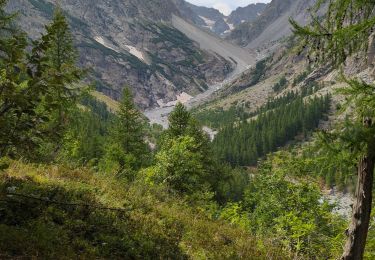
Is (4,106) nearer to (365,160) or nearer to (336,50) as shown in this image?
(336,50)

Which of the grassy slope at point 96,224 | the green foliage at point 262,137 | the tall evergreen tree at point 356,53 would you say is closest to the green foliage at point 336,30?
the tall evergreen tree at point 356,53

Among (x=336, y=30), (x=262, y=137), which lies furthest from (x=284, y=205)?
(x=262, y=137)

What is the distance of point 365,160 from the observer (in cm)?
853

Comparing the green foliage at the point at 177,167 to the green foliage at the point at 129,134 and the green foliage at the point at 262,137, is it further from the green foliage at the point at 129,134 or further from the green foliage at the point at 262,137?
the green foliage at the point at 262,137

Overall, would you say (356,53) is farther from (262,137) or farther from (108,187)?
(262,137)

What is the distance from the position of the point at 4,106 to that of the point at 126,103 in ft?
139

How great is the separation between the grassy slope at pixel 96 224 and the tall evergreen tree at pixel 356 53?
11.0 feet

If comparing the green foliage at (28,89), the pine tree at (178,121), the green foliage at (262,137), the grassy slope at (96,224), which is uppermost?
the green foliage at (28,89)

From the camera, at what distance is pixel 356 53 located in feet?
28.2

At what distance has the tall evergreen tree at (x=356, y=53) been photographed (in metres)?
7.58

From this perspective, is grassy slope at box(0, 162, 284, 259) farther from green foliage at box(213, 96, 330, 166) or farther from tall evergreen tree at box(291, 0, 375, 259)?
green foliage at box(213, 96, 330, 166)

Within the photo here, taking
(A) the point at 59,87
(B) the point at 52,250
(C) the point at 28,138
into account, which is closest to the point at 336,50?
(A) the point at 59,87

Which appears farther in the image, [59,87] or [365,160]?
[365,160]

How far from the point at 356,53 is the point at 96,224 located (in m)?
6.94
